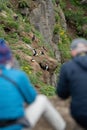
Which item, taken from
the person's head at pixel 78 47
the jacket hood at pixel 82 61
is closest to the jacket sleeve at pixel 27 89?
the jacket hood at pixel 82 61

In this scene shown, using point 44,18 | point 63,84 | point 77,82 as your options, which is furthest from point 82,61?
point 44,18

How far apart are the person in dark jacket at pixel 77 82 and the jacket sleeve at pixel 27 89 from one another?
47 centimetres

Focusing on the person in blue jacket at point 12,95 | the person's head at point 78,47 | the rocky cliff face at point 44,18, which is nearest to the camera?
the person in blue jacket at point 12,95

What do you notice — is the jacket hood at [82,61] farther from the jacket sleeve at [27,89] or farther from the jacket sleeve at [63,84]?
the jacket sleeve at [27,89]

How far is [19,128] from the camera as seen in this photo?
471cm

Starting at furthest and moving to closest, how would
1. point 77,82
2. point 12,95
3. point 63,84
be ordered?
1. point 63,84
2. point 77,82
3. point 12,95

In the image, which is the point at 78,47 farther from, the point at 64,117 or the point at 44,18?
the point at 44,18

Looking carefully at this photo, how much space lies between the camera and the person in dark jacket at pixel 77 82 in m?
4.85

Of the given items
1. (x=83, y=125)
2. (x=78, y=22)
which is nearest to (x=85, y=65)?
(x=83, y=125)

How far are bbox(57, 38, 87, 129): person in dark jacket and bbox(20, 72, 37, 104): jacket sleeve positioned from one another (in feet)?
1.53

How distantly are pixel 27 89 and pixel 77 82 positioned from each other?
62 centimetres

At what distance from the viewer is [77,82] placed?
4941 mm

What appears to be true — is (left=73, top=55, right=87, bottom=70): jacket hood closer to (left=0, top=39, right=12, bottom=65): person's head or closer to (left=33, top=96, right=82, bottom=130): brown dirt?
(left=33, top=96, right=82, bottom=130): brown dirt

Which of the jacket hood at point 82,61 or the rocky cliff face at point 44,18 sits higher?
the jacket hood at point 82,61
